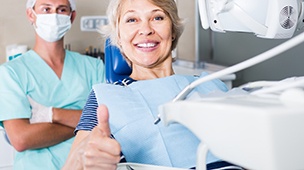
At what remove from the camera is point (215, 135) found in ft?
2.10

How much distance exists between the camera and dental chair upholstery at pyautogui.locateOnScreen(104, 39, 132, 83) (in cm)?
175

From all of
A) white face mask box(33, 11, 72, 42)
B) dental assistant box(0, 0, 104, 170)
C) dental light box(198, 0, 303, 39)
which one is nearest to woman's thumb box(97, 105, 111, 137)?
dental light box(198, 0, 303, 39)

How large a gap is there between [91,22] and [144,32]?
4.46ft

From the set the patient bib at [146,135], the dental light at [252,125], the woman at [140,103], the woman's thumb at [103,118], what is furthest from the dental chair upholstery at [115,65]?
the dental light at [252,125]

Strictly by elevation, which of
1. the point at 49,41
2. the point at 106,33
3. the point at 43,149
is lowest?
the point at 43,149

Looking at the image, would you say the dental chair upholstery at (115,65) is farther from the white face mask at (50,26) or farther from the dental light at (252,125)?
the dental light at (252,125)

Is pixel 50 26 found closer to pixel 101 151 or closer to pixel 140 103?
pixel 140 103

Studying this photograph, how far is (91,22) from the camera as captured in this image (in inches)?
105

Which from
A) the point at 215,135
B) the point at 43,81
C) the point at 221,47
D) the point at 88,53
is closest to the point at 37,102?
the point at 43,81

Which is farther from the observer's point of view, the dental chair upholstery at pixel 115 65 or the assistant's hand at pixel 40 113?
the assistant's hand at pixel 40 113

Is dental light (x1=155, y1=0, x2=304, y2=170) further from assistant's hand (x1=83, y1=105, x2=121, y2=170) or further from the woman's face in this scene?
the woman's face

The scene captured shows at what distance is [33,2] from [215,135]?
175cm

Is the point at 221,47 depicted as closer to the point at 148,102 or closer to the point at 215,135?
the point at 148,102

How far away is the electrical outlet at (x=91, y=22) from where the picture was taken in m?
2.65
